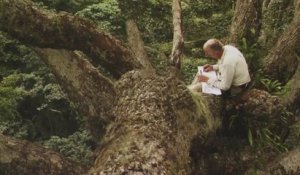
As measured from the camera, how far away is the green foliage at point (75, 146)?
8.11 m

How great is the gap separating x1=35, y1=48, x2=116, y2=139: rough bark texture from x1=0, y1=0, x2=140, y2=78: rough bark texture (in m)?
0.31

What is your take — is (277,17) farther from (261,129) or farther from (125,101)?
(125,101)

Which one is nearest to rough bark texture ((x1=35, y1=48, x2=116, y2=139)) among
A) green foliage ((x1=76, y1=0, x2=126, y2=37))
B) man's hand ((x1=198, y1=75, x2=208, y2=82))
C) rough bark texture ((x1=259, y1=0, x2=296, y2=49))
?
man's hand ((x1=198, y1=75, x2=208, y2=82))

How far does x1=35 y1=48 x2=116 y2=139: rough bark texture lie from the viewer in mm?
6621

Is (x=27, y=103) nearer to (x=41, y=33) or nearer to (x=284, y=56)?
(x=41, y=33)

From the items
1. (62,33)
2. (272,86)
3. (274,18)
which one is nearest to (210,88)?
(272,86)

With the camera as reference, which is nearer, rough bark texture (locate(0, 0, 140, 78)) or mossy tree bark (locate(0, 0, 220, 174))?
mossy tree bark (locate(0, 0, 220, 174))

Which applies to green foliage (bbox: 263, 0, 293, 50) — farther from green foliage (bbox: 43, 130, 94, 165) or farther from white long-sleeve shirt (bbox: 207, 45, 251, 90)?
green foliage (bbox: 43, 130, 94, 165)

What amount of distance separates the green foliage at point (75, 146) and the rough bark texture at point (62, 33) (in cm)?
200

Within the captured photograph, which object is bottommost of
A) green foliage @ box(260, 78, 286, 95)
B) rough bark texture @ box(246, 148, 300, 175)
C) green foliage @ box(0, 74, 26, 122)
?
rough bark texture @ box(246, 148, 300, 175)

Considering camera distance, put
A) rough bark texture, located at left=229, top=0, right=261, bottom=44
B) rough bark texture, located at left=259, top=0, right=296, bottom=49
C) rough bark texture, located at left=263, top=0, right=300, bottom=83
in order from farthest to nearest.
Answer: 1. rough bark texture, located at left=259, top=0, right=296, bottom=49
2. rough bark texture, located at left=229, top=0, right=261, bottom=44
3. rough bark texture, located at left=263, top=0, right=300, bottom=83

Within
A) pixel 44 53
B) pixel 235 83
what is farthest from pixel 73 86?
pixel 235 83

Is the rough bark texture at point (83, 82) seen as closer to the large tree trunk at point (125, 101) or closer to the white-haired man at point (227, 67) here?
the large tree trunk at point (125, 101)

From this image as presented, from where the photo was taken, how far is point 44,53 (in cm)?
668
